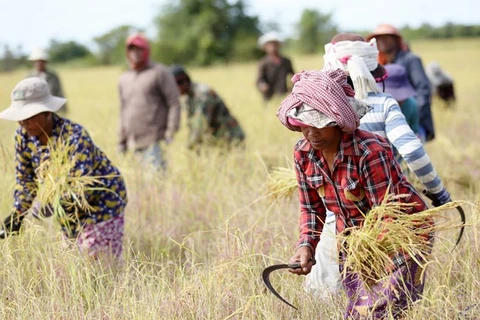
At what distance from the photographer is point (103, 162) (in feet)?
11.3

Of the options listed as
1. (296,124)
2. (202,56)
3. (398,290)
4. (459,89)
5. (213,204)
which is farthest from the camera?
(202,56)

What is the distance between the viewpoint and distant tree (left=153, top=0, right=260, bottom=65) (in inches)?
1721

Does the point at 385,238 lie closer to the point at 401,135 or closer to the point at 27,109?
the point at 401,135

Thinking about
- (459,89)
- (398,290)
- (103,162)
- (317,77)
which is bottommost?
(459,89)

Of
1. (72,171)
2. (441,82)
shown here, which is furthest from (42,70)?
(72,171)

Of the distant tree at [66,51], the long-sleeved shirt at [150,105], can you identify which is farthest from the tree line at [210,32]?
the long-sleeved shirt at [150,105]

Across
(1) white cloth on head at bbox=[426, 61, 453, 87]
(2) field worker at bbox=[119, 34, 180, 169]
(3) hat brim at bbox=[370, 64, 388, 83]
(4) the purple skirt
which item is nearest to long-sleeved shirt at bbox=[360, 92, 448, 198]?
(3) hat brim at bbox=[370, 64, 388, 83]

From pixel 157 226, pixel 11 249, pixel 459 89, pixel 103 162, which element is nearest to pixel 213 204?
pixel 157 226

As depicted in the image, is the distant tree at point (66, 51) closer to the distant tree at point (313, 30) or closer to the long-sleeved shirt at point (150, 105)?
the distant tree at point (313, 30)

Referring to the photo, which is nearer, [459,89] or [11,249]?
[11,249]

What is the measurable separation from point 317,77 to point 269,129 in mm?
4993

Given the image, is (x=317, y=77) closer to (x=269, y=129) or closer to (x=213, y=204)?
(x=213, y=204)

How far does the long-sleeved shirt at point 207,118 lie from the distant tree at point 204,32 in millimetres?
36873

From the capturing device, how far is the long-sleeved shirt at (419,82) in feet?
15.3
